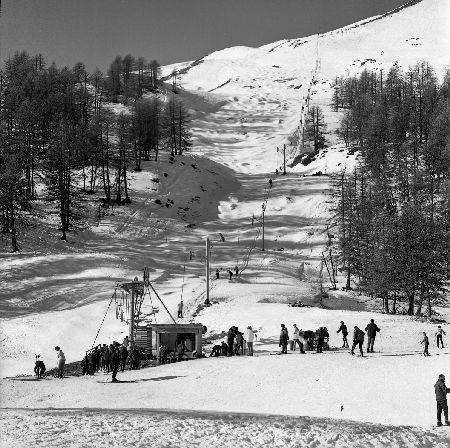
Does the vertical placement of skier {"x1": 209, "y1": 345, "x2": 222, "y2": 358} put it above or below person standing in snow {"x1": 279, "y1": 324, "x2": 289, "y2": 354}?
below

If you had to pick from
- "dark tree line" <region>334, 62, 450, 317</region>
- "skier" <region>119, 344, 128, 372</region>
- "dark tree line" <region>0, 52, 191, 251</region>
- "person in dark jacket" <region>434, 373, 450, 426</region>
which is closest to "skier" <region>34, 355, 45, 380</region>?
"skier" <region>119, 344, 128, 372</region>

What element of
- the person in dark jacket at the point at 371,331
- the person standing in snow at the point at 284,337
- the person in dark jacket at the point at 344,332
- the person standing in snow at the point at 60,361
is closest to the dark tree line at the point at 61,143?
the person standing in snow at the point at 60,361

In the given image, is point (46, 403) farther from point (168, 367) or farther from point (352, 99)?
point (352, 99)

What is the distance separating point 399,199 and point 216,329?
4057 cm

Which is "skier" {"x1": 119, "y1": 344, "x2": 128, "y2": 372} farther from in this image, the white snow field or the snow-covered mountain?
the snow-covered mountain

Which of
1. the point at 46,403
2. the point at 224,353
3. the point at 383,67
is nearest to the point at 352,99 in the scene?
the point at 383,67

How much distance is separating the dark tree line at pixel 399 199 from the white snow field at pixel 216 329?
2.88 meters

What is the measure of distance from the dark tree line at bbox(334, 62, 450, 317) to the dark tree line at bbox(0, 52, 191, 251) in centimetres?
2632

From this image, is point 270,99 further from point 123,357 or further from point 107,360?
point 123,357

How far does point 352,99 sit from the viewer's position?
124250 mm

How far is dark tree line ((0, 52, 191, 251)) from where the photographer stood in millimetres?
58812

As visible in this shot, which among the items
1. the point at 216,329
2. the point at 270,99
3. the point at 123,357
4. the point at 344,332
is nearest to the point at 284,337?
the point at 344,332

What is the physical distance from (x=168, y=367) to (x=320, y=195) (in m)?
56.1

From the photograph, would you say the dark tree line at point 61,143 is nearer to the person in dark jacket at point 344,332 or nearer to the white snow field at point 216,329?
the white snow field at point 216,329
